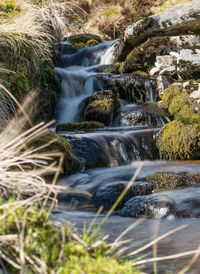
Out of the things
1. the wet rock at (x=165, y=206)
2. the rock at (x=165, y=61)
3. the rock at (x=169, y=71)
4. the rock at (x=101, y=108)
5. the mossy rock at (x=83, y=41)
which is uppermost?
the mossy rock at (x=83, y=41)

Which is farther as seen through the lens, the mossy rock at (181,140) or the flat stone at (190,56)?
Result: the flat stone at (190,56)

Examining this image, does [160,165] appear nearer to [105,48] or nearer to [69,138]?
[69,138]

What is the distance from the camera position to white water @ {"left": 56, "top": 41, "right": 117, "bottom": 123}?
33.6ft

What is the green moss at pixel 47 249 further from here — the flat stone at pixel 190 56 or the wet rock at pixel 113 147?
the flat stone at pixel 190 56

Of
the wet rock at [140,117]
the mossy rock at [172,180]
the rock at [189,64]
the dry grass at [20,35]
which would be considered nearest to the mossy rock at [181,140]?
the mossy rock at [172,180]

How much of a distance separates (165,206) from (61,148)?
2301mm

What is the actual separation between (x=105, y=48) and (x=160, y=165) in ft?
32.4

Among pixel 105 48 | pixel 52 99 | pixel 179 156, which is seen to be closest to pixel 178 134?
pixel 179 156

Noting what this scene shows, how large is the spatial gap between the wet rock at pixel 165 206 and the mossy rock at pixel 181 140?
247cm

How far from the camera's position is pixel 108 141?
6.86m

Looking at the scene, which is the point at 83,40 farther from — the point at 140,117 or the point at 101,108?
Result: the point at 140,117

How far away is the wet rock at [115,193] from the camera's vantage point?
4391mm

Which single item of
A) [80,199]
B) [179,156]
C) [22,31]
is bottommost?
[179,156]

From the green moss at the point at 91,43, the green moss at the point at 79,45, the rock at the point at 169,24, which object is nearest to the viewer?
the rock at the point at 169,24
